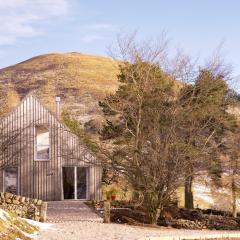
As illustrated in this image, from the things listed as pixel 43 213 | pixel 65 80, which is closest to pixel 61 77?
pixel 65 80

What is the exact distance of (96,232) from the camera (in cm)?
2272

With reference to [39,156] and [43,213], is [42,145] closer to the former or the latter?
[39,156]

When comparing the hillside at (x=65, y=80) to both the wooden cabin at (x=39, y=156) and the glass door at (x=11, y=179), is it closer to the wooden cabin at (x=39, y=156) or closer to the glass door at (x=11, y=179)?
the wooden cabin at (x=39, y=156)

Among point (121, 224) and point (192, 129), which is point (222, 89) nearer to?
point (192, 129)

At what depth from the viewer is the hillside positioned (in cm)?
12962

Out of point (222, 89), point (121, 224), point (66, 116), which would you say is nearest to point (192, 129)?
point (121, 224)

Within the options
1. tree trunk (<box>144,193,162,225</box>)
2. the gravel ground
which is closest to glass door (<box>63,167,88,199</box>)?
tree trunk (<box>144,193,162,225</box>)

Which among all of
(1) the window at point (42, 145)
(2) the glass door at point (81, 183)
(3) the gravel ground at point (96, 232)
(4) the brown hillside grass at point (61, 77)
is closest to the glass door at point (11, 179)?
(1) the window at point (42, 145)

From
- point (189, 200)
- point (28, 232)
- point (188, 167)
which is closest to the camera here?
point (28, 232)

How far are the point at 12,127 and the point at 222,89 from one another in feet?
46.3

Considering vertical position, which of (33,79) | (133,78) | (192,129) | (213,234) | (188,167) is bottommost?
(213,234)

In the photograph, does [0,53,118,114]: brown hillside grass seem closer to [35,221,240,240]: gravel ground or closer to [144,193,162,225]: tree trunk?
[144,193,162,225]: tree trunk

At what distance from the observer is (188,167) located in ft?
97.0

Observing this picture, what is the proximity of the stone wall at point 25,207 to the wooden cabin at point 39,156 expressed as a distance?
779cm
